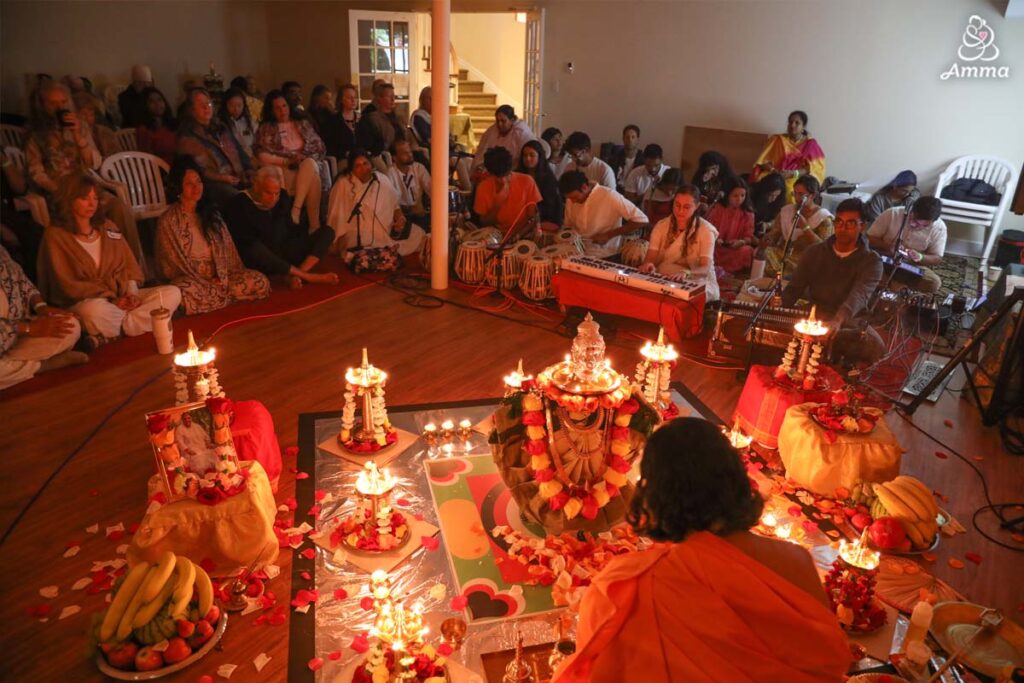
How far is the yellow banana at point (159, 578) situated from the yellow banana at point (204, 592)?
11 centimetres

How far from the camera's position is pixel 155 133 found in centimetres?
759

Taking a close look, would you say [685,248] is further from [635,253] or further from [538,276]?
[538,276]

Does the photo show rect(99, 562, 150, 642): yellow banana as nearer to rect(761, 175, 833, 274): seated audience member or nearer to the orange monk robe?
the orange monk robe

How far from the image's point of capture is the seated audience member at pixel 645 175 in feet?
26.8

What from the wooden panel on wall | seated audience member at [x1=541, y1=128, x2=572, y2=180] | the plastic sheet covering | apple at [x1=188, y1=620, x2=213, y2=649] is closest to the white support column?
seated audience member at [x1=541, y1=128, x2=572, y2=180]

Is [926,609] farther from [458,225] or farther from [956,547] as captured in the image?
[458,225]

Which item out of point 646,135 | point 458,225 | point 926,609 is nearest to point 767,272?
point 458,225

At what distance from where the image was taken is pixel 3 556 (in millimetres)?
3203

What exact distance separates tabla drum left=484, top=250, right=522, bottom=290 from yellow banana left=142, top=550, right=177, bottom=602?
4307 mm

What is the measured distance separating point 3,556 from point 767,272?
617 cm

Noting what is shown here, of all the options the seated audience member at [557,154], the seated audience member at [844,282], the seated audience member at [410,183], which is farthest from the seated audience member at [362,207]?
the seated audience member at [844,282]

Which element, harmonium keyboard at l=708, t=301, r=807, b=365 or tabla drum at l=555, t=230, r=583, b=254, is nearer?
harmonium keyboard at l=708, t=301, r=807, b=365

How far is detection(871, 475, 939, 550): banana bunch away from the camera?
3.40 m

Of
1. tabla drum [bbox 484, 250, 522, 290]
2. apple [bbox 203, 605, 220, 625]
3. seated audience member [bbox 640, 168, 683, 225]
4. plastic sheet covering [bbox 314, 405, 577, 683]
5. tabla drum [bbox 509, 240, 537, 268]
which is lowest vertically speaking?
plastic sheet covering [bbox 314, 405, 577, 683]
